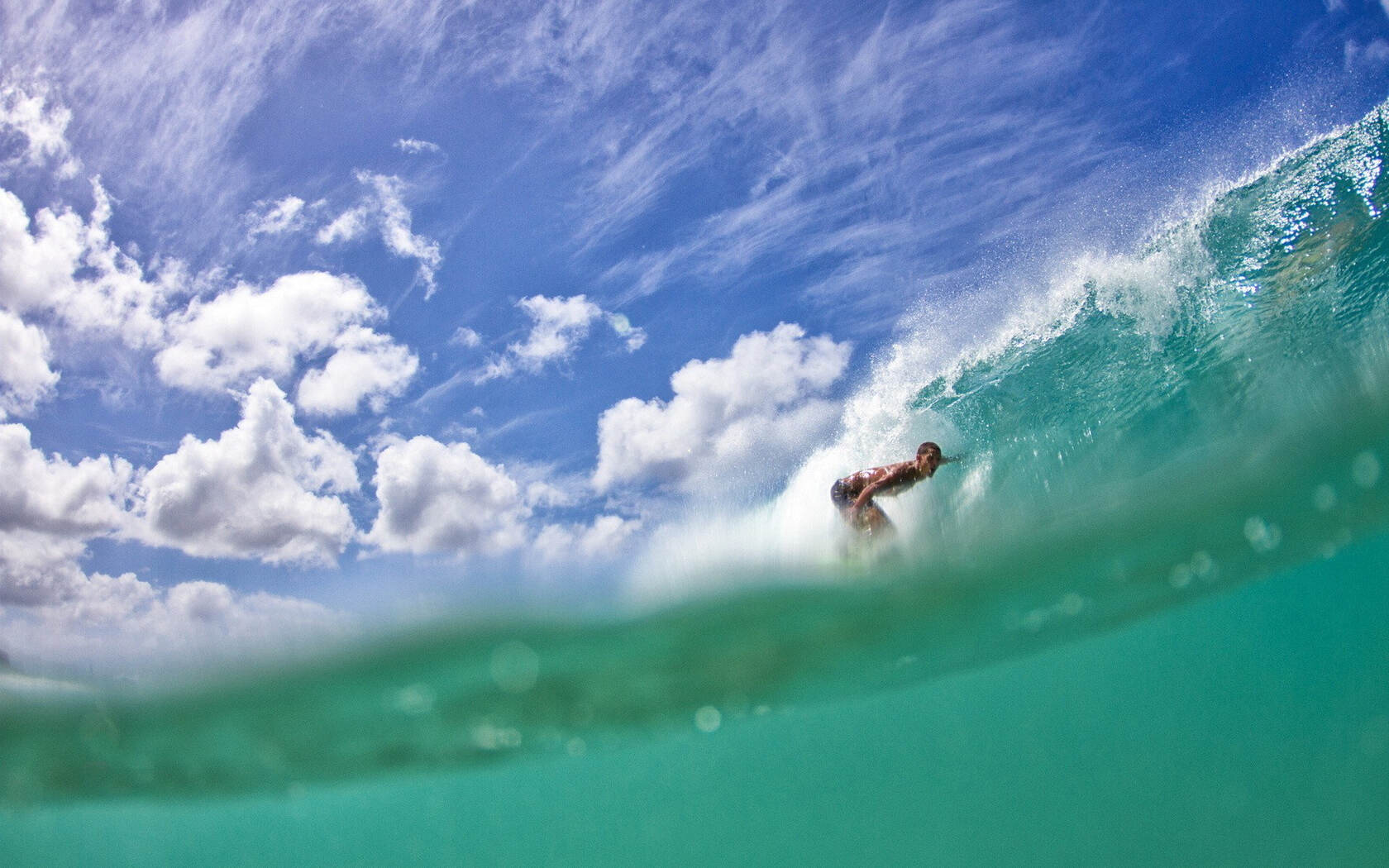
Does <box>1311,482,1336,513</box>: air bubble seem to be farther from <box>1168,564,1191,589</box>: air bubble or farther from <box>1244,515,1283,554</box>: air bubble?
<box>1168,564,1191,589</box>: air bubble

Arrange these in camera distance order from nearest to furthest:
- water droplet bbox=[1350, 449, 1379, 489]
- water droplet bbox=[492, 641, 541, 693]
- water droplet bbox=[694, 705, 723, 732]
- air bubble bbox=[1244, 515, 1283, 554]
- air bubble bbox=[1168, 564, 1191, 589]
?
1. water droplet bbox=[492, 641, 541, 693]
2. water droplet bbox=[1350, 449, 1379, 489]
3. air bubble bbox=[1244, 515, 1283, 554]
4. air bubble bbox=[1168, 564, 1191, 589]
5. water droplet bbox=[694, 705, 723, 732]

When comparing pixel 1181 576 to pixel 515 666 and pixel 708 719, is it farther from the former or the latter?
pixel 515 666

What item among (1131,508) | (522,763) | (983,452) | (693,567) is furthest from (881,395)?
(522,763)

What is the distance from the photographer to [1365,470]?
1534cm

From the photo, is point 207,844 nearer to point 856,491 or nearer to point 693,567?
point 693,567

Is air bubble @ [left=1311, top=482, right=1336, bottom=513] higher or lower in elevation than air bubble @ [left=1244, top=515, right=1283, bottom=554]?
higher

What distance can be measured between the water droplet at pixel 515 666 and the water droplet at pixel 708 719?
5413mm

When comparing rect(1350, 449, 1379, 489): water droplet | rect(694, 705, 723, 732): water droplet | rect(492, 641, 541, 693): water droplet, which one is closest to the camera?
rect(492, 641, 541, 693): water droplet

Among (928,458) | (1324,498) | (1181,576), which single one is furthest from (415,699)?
(1324,498)

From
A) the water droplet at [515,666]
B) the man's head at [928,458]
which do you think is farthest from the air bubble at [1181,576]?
the water droplet at [515,666]

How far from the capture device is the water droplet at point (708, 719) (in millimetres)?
17906

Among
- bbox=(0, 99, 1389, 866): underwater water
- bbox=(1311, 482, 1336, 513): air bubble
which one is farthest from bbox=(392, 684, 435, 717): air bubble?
bbox=(1311, 482, 1336, 513): air bubble

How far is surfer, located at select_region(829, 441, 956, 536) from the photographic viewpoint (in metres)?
9.59

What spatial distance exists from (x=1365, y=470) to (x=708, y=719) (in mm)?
15589
